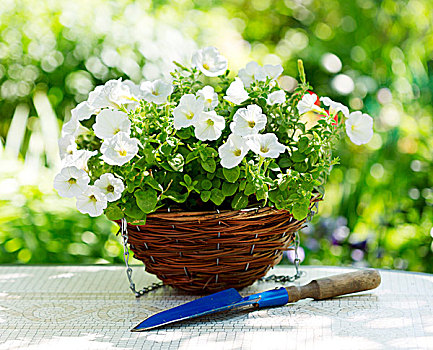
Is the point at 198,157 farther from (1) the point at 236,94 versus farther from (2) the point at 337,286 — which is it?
(2) the point at 337,286

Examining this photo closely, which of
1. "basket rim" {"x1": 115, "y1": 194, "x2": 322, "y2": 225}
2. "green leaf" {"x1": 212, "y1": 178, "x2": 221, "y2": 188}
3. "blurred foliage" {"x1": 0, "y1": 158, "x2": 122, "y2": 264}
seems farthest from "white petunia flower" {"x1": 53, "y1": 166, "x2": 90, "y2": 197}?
"blurred foliage" {"x1": 0, "y1": 158, "x2": 122, "y2": 264}

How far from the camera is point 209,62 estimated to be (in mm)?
1067

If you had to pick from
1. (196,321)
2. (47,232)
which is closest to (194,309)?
(196,321)

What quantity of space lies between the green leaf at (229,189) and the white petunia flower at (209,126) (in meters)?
0.08

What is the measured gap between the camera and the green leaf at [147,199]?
93cm

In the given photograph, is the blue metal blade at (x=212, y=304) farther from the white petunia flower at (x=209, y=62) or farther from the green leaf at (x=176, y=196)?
the white petunia flower at (x=209, y=62)

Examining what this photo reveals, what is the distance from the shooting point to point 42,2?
307 cm

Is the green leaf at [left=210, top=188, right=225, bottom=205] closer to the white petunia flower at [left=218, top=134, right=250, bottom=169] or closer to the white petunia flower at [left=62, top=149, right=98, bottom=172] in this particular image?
the white petunia flower at [left=218, top=134, right=250, bottom=169]

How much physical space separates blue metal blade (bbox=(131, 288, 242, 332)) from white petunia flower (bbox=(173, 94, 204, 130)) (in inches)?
11.5

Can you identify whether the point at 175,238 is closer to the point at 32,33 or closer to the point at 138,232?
the point at 138,232

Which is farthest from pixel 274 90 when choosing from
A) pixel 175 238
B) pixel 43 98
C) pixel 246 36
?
pixel 246 36

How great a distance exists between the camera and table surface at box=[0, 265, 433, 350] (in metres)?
0.88

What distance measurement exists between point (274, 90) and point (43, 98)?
192 cm

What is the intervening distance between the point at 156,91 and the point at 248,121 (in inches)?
7.6
